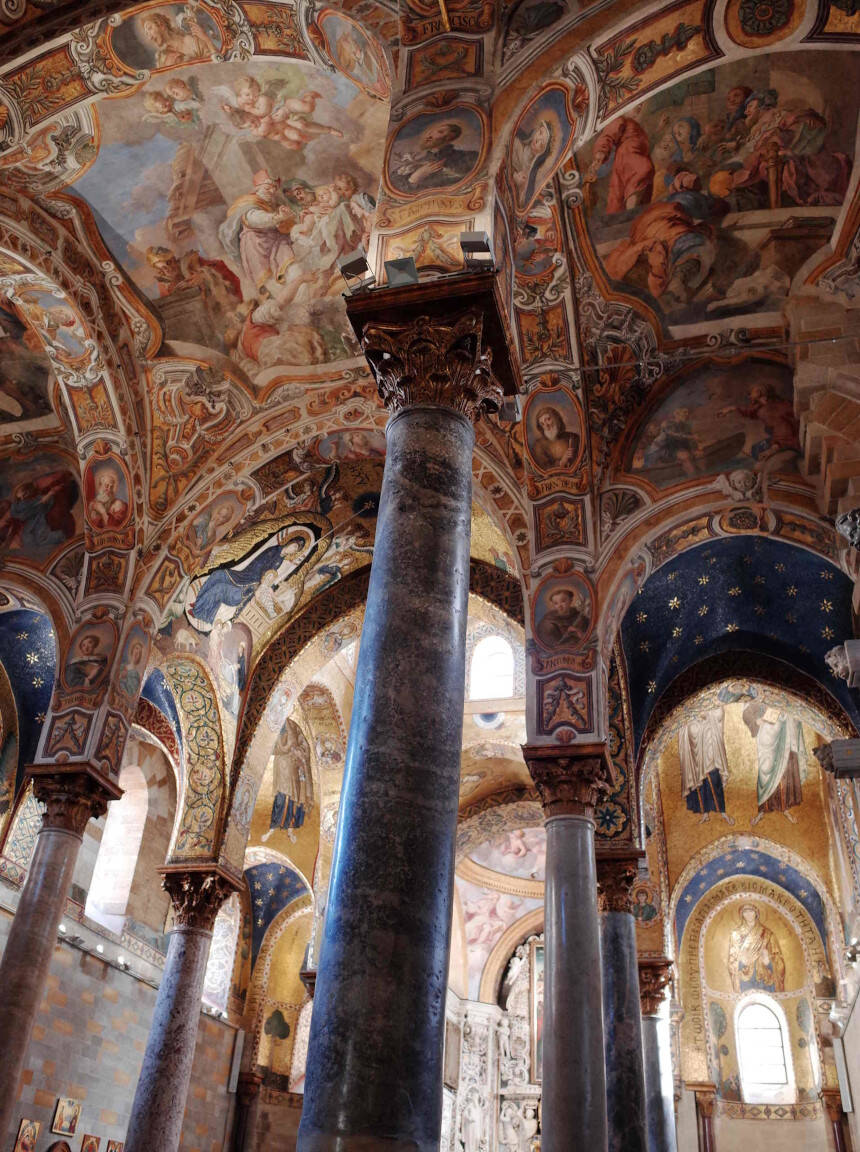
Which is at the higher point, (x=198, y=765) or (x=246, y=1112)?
(x=198, y=765)

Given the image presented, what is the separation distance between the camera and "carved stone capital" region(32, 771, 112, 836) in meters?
9.34

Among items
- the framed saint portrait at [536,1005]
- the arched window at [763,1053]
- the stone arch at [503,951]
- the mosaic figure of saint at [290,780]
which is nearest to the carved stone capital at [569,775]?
the mosaic figure of saint at [290,780]

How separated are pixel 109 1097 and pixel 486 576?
26.1 feet

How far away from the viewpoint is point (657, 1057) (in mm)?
12586

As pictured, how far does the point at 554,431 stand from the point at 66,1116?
31.2ft

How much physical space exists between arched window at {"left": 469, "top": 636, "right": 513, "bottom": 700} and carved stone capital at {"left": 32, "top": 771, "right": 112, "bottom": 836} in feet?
25.0

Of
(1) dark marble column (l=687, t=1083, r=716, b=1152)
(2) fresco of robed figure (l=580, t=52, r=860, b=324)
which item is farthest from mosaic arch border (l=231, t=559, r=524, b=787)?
(1) dark marble column (l=687, t=1083, r=716, b=1152)

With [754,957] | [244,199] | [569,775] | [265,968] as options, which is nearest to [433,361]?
[569,775]

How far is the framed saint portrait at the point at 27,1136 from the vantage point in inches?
422

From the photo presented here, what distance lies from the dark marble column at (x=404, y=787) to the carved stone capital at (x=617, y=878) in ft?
21.6

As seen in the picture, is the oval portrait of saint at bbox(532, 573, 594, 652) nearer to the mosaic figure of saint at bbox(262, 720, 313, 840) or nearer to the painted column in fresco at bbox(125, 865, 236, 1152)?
the painted column in fresco at bbox(125, 865, 236, 1152)

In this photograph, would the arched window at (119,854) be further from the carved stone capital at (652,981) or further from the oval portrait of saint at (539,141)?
the oval portrait of saint at (539,141)

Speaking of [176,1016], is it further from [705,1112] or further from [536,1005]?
[536,1005]

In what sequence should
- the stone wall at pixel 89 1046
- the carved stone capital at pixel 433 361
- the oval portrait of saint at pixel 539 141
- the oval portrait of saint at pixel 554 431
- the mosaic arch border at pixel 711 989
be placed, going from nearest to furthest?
the carved stone capital at pixel 433 361 → the oval portrait of saint at pixel 539 141 → the oval portrait of saint at pixel 554 431 → the stone wall at pixel 89 1046 → the mosaic arch border at pixel 711 989
